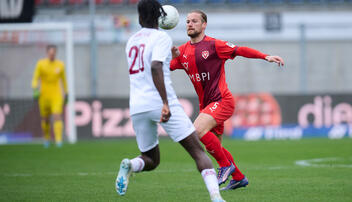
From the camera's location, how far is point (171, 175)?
375 inches

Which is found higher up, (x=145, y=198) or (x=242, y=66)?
→ (x=145, y=198)

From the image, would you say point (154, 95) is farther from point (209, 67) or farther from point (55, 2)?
point (55, 2)

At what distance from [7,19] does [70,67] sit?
2113mm

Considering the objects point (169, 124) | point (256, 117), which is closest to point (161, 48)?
point (169, 124)

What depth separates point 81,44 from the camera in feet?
68.9

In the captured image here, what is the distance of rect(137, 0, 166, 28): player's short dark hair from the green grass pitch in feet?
6.48

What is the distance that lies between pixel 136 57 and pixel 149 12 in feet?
1.46

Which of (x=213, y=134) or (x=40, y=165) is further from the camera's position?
(x=40, y=165)

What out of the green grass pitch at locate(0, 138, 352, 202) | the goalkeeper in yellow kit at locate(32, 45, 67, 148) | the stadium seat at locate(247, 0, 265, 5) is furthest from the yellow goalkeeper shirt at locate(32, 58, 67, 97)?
the stadium seat at locate(247, 0, 265, 5)


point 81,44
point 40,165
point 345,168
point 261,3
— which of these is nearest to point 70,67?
point 81,44

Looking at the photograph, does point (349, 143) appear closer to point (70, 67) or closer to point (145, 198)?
point (70, 67)

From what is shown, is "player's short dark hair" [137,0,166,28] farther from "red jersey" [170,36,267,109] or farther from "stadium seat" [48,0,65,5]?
"stadium seat" [48,0,65,5]

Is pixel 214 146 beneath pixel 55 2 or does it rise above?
above

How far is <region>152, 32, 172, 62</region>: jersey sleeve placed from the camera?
576 cm
